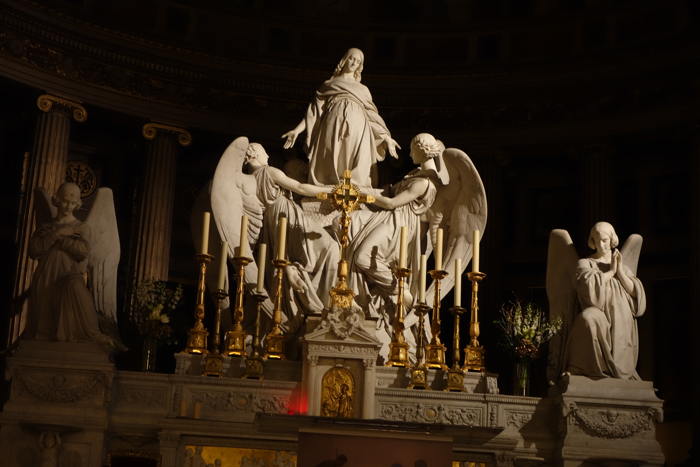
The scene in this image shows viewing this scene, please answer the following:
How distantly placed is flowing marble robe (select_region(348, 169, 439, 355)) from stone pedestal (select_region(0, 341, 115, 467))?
2980 millimetres

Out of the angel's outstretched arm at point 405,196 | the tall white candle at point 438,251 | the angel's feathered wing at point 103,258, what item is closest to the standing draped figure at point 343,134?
the angel's outstretched arm at point 405,196

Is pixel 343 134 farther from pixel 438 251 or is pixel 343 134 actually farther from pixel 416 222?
pixel 438 251

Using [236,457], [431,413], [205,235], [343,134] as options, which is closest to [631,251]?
[431,413]

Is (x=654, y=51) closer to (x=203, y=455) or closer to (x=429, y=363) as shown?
(x=429, y=363)

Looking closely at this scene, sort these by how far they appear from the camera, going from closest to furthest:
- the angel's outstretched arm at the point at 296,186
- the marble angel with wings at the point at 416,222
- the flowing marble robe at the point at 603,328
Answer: the flowing marble robe at the point at 603,328 → the marble angel with wings at the point at 416,222 → the angel's outstretched arm at the point at 296,186

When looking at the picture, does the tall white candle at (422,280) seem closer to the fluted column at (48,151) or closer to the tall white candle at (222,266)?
the tall white candle at (222,266)

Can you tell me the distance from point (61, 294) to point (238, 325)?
1795 mm

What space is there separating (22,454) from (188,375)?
1743 mm

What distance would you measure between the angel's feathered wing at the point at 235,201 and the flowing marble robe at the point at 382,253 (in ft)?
3.65

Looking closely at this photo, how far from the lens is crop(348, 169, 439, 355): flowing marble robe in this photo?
12859 mm

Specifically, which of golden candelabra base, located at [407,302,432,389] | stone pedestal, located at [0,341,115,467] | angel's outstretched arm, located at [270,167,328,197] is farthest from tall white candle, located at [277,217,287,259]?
stone pedestal, located at [0,341,115,467]

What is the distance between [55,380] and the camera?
11312 mm

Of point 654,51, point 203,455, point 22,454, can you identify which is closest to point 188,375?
point 203,455

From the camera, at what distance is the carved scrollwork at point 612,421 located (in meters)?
11.7
